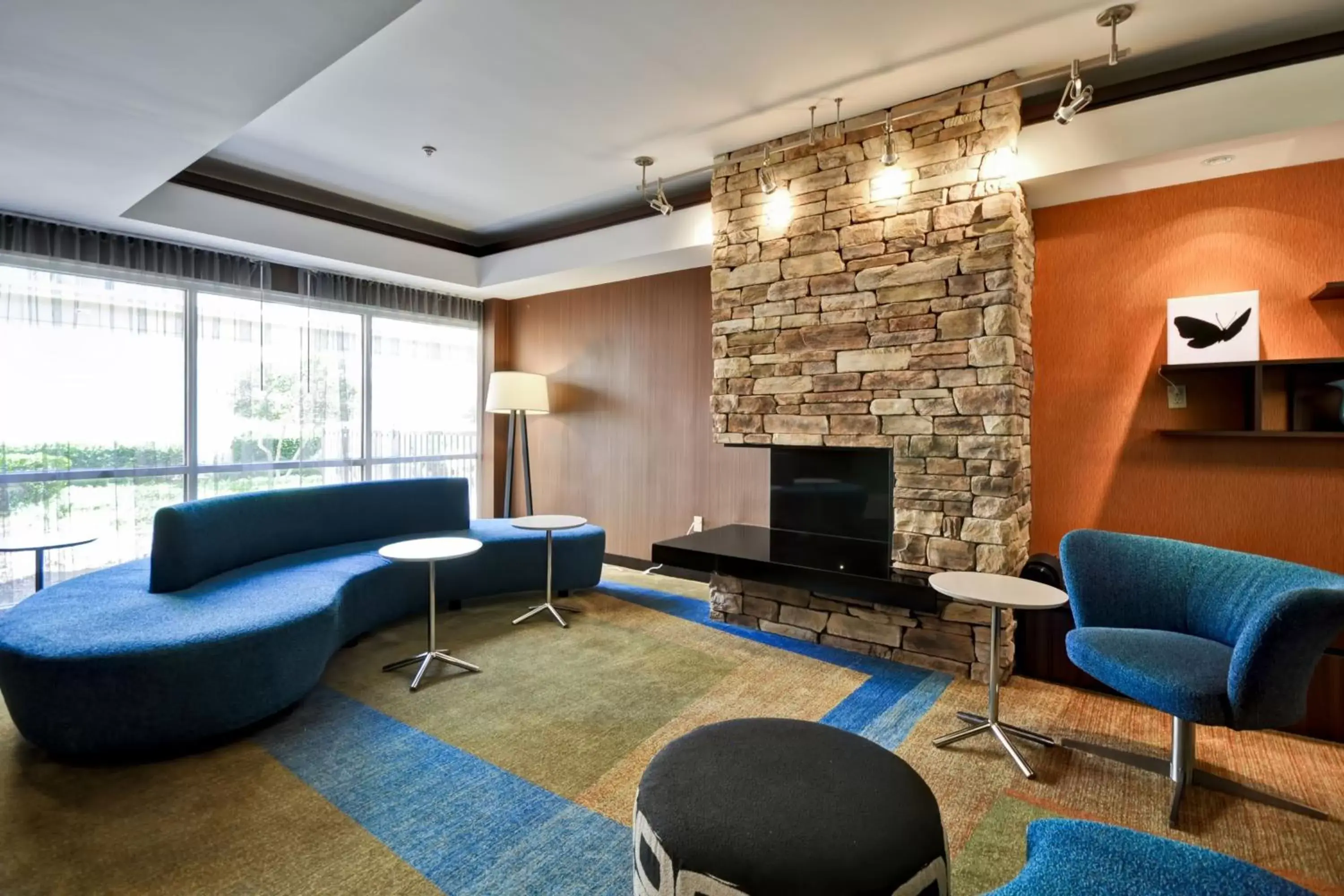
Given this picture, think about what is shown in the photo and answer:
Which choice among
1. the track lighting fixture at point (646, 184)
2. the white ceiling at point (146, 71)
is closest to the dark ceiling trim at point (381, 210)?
the track lighting fixture at point (646, 184)

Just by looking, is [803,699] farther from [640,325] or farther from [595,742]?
[640,325]

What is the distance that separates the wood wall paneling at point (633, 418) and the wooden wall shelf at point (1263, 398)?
233cm

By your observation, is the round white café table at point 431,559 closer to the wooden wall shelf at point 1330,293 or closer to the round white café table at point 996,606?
the round white café table at point 996,606

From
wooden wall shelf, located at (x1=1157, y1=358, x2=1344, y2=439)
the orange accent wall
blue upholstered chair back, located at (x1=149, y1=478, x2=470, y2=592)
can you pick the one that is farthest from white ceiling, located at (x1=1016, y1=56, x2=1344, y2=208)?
blue upholstered chair back, located at (x1=149, y1=478, x2=470, y2=592)

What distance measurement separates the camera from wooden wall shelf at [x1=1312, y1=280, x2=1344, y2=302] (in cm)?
252

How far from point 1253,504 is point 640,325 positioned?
380 centimetres

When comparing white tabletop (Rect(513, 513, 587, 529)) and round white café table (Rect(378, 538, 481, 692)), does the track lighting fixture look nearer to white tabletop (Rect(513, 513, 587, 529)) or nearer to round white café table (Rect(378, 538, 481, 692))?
white tabletop (Rect(513, 513, 587, 529))

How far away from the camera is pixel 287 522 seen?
375 centimetres

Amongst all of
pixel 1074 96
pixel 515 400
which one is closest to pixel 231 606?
pixel 515 400

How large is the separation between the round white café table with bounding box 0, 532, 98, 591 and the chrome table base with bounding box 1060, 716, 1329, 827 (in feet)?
16.0

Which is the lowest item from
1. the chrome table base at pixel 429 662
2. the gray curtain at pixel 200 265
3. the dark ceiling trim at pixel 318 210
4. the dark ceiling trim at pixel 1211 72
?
the chrome table base at pixel 429 662

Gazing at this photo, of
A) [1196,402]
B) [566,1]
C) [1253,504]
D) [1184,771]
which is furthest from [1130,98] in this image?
[1184,771]

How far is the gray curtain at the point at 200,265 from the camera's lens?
3.72 m

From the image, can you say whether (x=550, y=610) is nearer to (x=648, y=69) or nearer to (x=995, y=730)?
(x=995, y=730)
